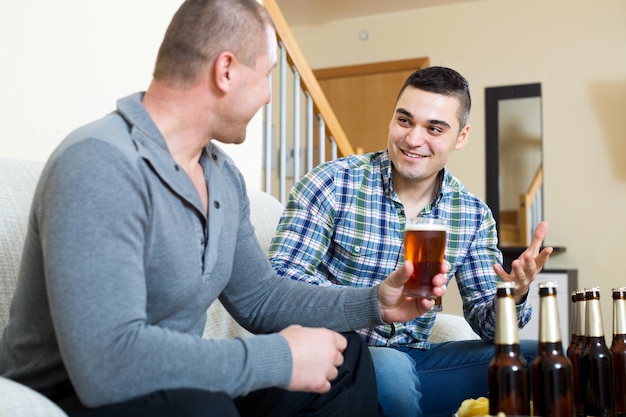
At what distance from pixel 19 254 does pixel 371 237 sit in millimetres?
919

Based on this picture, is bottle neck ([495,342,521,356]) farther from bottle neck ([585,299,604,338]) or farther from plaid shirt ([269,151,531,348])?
plaid shirt ([269,151,531,348])

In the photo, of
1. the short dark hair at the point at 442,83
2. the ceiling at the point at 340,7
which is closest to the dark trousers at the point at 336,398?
the short dark hair at the point at 442,83

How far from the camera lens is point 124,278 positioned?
1.09 meters

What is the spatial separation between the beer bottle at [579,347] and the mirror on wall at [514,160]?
3.90m

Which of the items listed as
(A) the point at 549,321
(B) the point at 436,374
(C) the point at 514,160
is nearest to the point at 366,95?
(C) the point at 514,160

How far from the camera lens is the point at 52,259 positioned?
1.08 m

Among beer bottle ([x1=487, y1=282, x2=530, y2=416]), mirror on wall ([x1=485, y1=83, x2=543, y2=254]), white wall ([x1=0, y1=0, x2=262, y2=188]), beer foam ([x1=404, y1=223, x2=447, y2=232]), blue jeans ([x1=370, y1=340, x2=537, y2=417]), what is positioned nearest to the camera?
beer bottle ([x1=487, y1=282, x2=530, y2=416])

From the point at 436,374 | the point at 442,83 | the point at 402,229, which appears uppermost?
the point at 442,83

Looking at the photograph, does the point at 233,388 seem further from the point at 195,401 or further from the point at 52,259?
the point at 52,259

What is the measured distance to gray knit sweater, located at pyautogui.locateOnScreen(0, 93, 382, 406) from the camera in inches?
42.2

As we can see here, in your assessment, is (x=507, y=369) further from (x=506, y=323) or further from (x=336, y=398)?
(x=336, y=398)

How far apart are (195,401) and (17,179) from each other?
0.85 metres

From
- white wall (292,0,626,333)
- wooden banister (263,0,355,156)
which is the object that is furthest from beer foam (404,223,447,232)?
white wall (292,0,626,333)

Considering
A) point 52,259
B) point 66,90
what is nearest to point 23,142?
point 66,90
